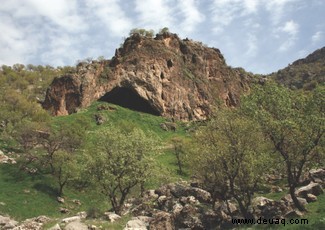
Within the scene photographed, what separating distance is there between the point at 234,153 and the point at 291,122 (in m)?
5.73

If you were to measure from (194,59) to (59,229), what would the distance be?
9782 centimetres

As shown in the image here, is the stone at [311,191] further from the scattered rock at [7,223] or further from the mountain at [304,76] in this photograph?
the mountain at [304,76]

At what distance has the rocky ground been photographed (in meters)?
32.6

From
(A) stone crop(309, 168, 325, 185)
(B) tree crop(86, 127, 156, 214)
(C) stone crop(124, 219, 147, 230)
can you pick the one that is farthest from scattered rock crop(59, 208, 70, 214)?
→ (A) stone crop(309, 168, 325, 185)

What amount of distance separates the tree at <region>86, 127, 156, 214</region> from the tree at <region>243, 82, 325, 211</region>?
12.4 meters

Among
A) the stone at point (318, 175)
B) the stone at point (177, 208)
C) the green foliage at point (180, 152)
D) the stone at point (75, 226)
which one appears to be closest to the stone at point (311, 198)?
the stone at point (318, 175)

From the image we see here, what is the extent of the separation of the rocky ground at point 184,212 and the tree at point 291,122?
8.26ft

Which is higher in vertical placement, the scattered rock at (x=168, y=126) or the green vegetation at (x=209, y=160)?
the scattered rock at (x=168, y=126)

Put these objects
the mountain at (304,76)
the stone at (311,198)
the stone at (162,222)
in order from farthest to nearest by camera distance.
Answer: the mountain at (304,76), the stone at (311,198), the stone at (162,222)

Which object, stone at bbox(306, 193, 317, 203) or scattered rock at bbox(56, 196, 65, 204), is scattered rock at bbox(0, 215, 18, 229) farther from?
stone at bbox(306, 193, 317, 203)

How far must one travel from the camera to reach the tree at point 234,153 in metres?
33.9

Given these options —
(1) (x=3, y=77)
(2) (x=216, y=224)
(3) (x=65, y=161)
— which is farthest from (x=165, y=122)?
(1) (x=3, y=77)

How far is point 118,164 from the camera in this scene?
4003 centimetres

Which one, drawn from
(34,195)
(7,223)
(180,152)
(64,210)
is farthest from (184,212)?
(180,152)
